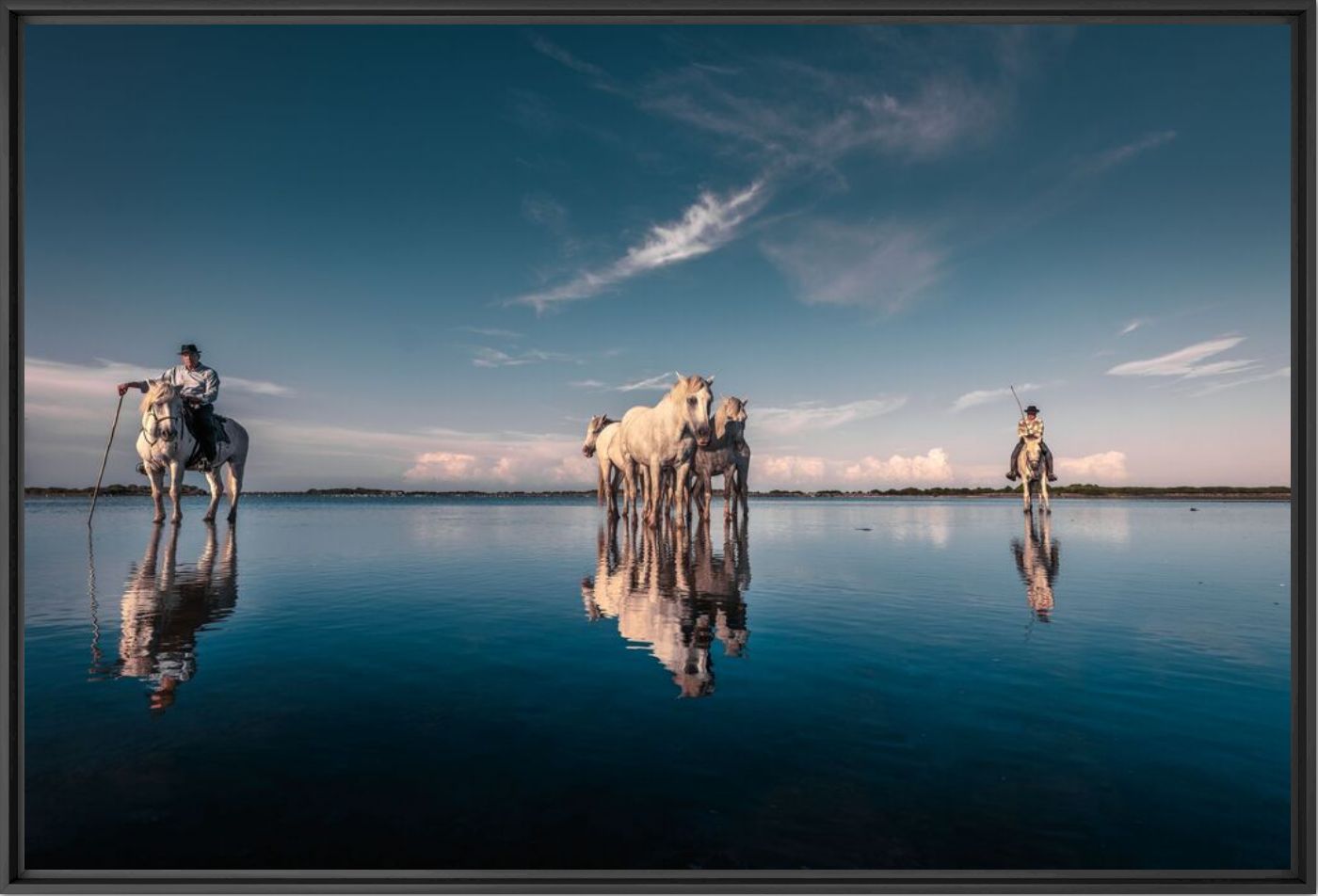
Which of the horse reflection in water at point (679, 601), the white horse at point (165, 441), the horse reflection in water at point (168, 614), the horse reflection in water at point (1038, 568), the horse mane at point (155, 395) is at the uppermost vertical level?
the horse mane at point (155, 395)

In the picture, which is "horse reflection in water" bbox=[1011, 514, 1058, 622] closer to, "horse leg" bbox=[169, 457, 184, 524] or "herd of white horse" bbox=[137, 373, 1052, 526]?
"herd of white horse" bbox=[137, 373, 1052, 526]

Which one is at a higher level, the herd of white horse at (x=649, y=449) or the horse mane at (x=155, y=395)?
the horse mane at (x=155, y=395)

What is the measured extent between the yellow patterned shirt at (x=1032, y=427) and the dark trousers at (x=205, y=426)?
2744 centimetres

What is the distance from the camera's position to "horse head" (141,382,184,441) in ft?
46.2

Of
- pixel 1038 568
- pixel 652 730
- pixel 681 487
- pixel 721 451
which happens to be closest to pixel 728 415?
pixel 721 451

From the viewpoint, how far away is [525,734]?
302 cm

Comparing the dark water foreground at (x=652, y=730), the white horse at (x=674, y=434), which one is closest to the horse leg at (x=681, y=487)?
the white horse at (x=674, y=434)

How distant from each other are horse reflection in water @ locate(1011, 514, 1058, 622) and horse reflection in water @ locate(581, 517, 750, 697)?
11.3 feet

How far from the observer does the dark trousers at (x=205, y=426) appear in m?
15.5

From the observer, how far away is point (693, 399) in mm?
14555

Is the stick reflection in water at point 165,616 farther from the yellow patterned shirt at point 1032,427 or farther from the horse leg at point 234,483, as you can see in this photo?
the yellow patterned shirt at point 1032,427

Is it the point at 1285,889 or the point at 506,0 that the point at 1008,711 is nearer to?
the point at 1285,889

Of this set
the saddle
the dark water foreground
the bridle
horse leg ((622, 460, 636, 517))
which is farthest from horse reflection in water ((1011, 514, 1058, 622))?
the saddle

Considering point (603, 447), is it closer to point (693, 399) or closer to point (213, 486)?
point (693, 399)
